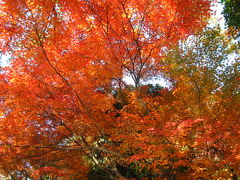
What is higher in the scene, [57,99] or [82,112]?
[57,99]

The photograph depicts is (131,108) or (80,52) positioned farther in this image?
(131,108)

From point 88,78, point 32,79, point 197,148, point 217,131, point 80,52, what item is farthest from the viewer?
point 88,78

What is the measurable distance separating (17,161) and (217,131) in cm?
978

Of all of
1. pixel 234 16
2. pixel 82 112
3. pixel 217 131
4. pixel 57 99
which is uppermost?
pixel 234 16

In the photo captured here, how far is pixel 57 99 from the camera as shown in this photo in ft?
31.7

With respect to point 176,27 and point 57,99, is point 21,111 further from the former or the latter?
point 176,27

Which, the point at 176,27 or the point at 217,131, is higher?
the point at 176,27

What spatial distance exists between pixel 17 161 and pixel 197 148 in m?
9.00

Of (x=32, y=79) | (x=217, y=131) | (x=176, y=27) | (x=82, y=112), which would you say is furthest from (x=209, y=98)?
(x=32, y=79)

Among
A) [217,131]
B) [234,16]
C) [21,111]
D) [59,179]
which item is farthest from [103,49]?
[234,16]

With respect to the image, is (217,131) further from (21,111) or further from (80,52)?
(21,111)

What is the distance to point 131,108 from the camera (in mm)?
13695

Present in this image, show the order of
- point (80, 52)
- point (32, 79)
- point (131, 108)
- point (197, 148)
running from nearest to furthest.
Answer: point (197, 148) → point (32, 79) → point (80, 52) → point (131, 108)

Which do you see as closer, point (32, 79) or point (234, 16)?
point (32, 79)
